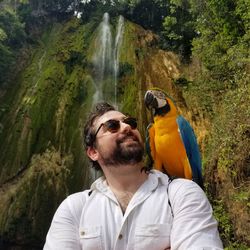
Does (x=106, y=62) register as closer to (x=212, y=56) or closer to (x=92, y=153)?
(x=212, y=56)

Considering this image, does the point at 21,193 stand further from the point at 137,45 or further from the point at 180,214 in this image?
the point at 180,214

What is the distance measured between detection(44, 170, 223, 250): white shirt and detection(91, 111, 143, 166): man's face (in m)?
0.15

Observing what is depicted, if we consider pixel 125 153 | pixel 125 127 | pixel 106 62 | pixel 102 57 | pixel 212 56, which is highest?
pixel 102 57

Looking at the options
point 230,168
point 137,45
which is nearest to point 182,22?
point 137,45

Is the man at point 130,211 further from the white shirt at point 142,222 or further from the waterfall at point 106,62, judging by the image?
the waterfall at point 106,62

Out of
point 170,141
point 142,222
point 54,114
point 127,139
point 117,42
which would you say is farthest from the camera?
point 117,42

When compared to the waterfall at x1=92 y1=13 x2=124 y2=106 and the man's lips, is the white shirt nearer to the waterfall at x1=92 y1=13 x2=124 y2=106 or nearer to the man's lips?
the man's lips

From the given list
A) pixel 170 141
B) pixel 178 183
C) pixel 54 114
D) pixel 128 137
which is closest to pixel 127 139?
pixel 128 137

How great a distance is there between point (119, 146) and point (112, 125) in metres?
0.11

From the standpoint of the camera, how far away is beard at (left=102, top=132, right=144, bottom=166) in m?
1.61

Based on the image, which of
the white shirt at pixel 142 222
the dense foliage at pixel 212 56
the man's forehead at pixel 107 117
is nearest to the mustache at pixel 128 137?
the man's forehead at pixel 107 117

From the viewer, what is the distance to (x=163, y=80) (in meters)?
9.38

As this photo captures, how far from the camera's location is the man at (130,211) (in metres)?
1.35

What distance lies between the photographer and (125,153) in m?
1.62
